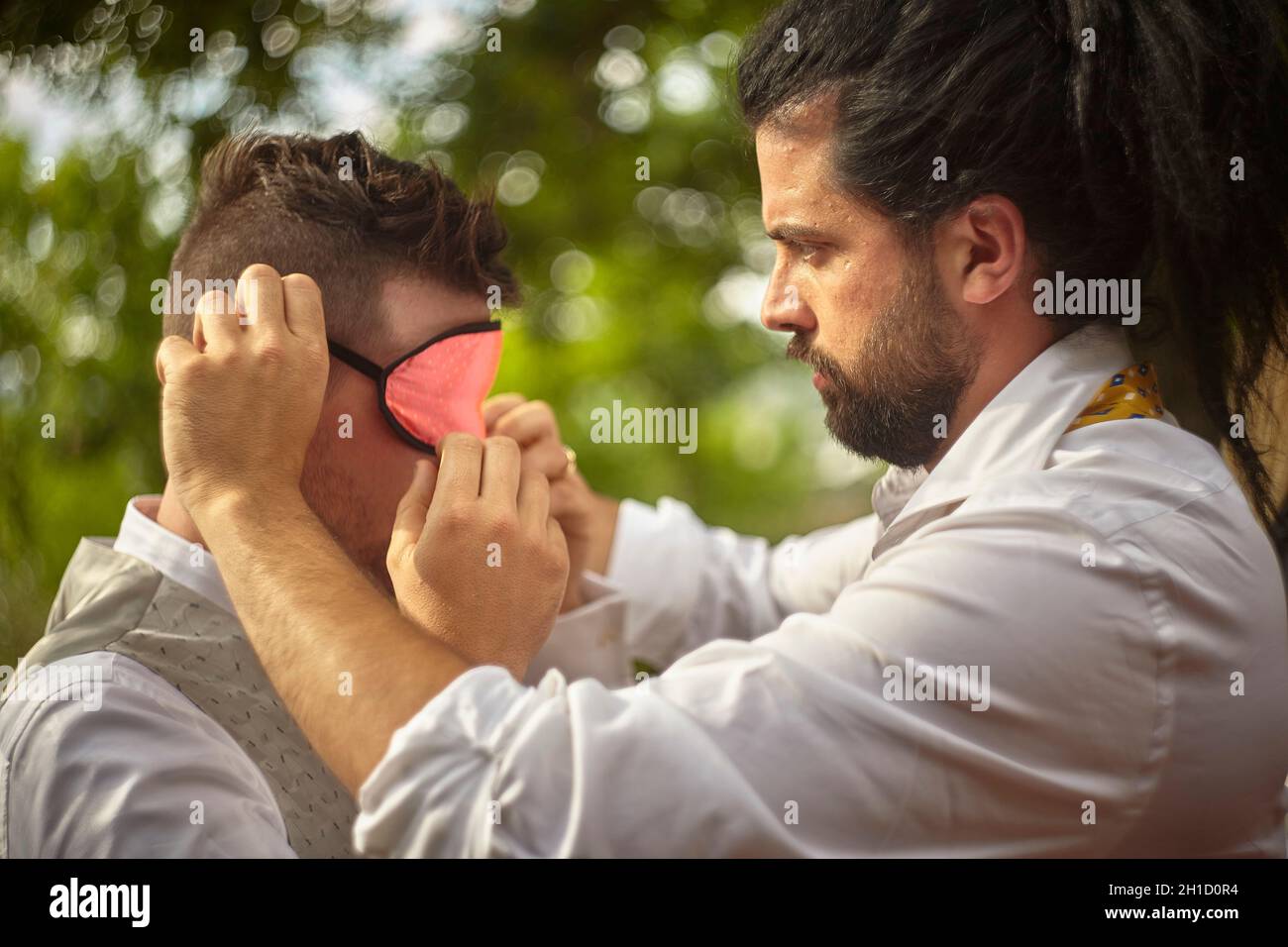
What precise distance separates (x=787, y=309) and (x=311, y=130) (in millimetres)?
1164

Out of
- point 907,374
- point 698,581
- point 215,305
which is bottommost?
point 698,581

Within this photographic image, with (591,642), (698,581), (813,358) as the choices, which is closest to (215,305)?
(813,358)

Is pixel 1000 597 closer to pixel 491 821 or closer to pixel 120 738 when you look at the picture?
pixel 491 821

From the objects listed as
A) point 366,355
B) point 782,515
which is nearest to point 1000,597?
point 366,355

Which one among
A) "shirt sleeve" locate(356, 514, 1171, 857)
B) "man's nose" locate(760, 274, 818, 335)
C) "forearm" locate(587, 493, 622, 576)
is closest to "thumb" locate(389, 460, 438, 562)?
"shirt sleeve" locate(356, 514, 1171, 857)

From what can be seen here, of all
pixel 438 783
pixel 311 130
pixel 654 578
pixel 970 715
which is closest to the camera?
pixel 438 783

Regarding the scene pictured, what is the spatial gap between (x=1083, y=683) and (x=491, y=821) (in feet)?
2.56

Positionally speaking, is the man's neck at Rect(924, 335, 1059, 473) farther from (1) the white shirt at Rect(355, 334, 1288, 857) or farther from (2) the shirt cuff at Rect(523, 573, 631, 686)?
(2) the shirt cuff at Rect(523, 573, 631, 686)

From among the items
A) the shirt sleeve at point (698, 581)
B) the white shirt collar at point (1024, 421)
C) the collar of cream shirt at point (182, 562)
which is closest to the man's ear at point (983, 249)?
the white shirt collar at point (1024, 421)

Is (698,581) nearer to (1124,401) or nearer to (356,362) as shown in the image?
(356,362)

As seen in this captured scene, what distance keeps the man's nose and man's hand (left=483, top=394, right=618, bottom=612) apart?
57 centimetres

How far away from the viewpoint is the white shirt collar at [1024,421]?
1.72m

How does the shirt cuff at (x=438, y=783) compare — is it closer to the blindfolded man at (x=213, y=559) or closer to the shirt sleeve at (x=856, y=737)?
the shirt sleeve at (x=856, y=737)

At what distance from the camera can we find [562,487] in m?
2.54
